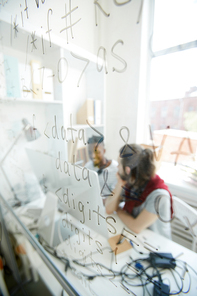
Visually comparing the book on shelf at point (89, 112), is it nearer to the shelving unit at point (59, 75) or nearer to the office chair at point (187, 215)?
the shelving unit at point (59, 75)

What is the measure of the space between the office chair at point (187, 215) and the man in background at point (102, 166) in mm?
165

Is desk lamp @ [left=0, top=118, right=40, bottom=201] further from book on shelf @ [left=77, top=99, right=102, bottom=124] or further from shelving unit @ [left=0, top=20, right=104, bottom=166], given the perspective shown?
book on shelf @ [left=77, top=99, right=102, bottom=124]

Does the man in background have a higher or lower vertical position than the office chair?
higher

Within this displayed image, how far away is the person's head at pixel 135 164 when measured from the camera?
0.31m

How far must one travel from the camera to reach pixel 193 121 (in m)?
0.25

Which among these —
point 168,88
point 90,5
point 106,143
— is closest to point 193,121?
point 168,88

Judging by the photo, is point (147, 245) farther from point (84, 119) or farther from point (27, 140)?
point (27, 140)

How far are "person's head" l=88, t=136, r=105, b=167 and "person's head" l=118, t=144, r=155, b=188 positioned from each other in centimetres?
7

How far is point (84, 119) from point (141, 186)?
0.85 ft

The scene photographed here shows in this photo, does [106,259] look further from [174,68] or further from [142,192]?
[174,68]

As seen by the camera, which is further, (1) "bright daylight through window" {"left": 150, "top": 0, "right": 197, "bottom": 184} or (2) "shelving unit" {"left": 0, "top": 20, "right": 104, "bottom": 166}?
(2) "shelving unit" {"left": 0, "top": 20, "right": 104, "bottom": 166}

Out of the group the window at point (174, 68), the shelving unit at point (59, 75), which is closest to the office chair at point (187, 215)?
the window at point (174, 68)

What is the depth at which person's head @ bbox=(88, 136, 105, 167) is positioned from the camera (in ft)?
1.20

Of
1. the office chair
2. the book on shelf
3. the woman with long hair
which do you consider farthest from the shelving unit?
the office chair
